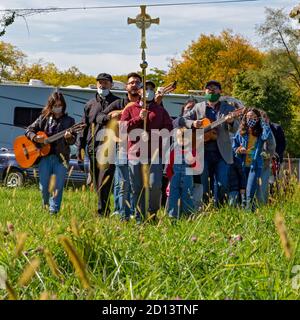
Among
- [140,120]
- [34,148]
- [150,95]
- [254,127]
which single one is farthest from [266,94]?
[140,120]

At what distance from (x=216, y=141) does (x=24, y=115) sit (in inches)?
517

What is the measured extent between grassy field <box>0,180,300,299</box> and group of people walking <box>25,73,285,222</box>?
7.21 feet

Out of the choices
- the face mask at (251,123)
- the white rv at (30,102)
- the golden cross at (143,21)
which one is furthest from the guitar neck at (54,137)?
the white rv at (30,102)

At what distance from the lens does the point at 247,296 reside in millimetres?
3334

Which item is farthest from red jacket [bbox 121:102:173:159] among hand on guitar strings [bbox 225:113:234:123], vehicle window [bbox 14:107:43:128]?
vehicle window [bbox 14:107:43:128]

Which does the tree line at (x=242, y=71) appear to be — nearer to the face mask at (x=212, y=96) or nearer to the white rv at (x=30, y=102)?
the white rv at (x=30, y=102)

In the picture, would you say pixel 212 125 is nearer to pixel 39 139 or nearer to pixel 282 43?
pixel 39 139

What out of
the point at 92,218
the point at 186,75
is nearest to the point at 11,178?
the point at 92,218

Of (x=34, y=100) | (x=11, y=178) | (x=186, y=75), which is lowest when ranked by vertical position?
(x=11, y=178)

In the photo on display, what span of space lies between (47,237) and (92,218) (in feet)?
1.07
